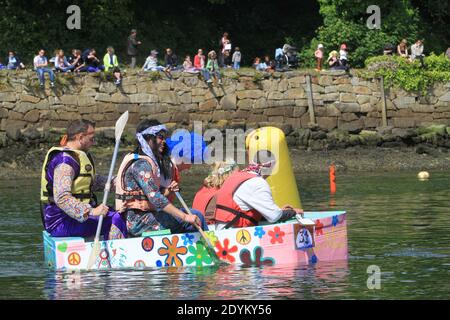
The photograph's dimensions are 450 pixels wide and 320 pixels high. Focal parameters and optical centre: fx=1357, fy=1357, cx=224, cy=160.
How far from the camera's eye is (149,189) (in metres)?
16.2

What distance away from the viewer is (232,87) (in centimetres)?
3981

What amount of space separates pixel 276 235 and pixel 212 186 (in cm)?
113

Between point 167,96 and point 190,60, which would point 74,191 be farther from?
point 190,60

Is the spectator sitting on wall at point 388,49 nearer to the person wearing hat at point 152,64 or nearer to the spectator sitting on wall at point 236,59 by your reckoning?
the spectator sitting on wall at point 236,59

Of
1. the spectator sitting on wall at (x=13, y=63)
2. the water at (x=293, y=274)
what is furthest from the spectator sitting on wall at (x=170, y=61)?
the water at (x=293, y=274)

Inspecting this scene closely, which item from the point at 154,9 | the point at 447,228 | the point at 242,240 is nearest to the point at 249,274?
the point at 242,240

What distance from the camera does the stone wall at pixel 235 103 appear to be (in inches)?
1518

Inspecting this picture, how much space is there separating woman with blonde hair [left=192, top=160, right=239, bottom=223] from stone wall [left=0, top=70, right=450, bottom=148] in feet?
68.4

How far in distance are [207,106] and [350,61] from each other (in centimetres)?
490

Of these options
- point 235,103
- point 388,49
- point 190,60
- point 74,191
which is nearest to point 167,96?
point 235,103

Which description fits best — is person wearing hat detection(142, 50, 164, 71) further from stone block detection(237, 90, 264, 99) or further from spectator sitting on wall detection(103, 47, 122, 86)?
stone block detection(237, 90, 264, 99)

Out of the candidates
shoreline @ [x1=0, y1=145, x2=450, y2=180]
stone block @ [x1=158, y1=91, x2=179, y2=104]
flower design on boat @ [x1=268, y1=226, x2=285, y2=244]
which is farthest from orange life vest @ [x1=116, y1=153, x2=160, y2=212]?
Answer: stone block @ [x1=158, y1=91, x2=179, y2=104]
